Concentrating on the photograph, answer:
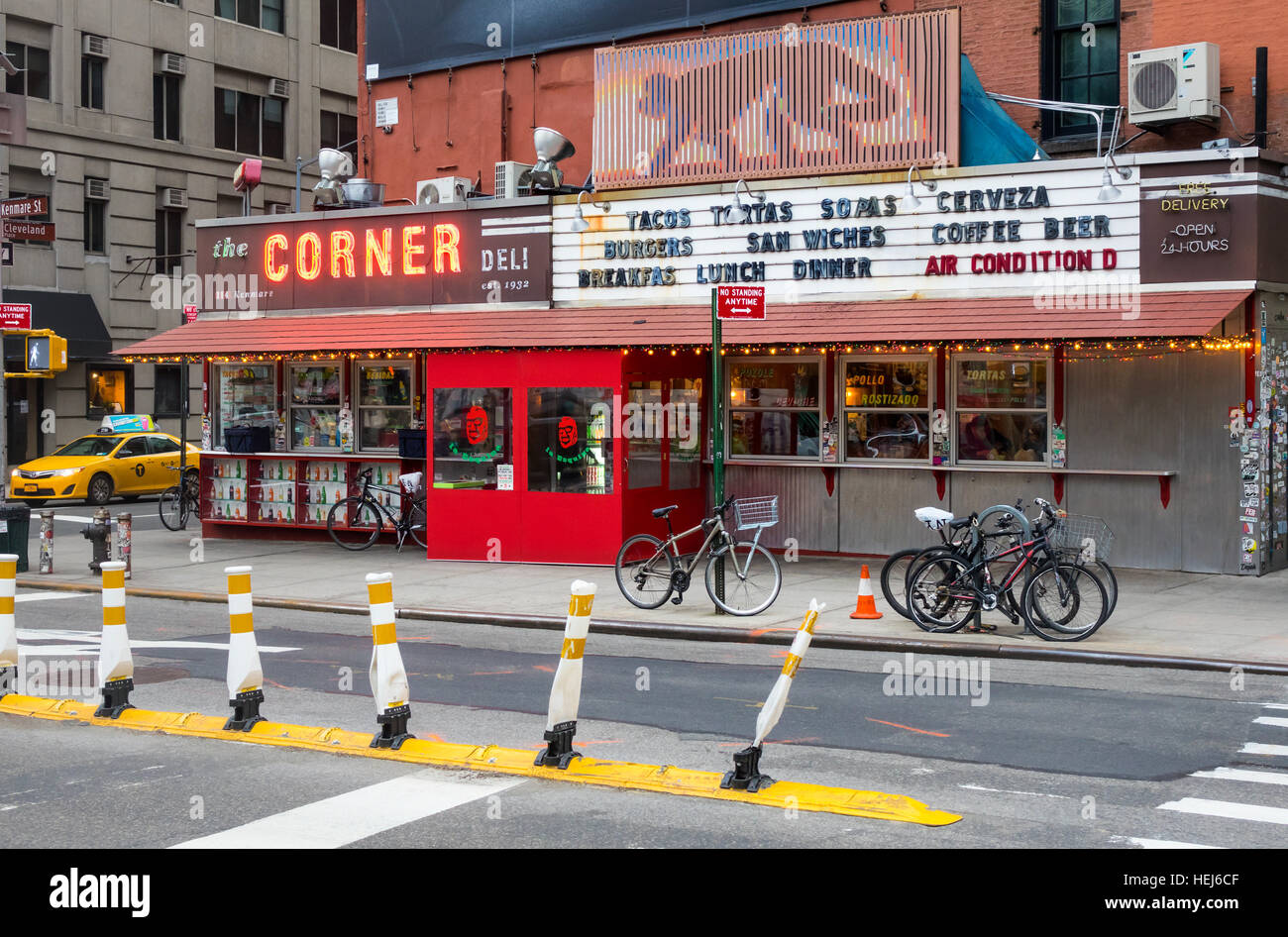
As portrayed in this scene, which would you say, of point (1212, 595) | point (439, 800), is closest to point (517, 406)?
point (1212, 595)

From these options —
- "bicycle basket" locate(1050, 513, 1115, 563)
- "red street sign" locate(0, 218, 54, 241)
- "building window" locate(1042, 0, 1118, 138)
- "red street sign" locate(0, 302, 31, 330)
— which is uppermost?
"building window" locate(1042, 0, 1118, 138)

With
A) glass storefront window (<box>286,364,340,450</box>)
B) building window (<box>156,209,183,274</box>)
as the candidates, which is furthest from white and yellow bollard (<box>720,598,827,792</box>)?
building window (<box>156,209,183,274</box>)

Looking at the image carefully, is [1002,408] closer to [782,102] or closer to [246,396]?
[782,102]

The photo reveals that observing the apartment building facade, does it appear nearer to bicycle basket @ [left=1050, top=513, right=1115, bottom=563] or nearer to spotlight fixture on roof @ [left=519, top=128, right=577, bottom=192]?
spotlight fixture on roof @ [left=519, top=128, right=577, bottom=192]

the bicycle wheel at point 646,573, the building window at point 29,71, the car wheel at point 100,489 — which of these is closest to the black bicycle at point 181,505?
the car wheel at point 100,489

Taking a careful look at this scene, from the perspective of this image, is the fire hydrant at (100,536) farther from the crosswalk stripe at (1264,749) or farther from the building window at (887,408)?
the crosswalk stripe at (1264,749)

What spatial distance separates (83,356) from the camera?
36656mm

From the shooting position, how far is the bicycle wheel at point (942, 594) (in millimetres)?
13055

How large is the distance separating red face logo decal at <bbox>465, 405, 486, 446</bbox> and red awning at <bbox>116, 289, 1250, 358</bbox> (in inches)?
34.5

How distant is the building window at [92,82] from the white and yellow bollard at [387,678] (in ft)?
111

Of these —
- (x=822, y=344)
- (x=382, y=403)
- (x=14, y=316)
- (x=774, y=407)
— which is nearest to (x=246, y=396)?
(x=382, y=403)

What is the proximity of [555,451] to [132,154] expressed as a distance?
25446mm

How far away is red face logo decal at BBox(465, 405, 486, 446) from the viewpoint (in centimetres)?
1900
